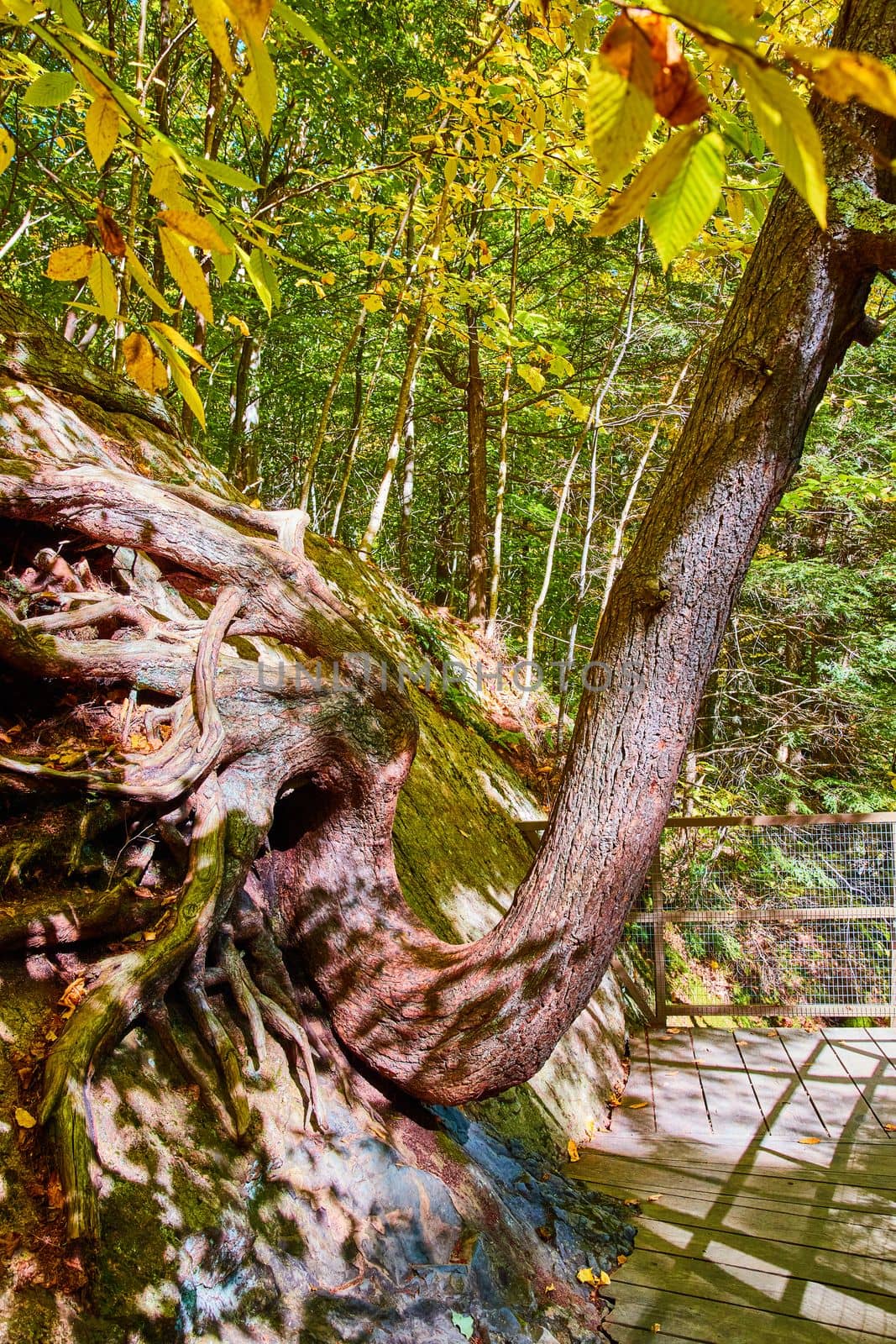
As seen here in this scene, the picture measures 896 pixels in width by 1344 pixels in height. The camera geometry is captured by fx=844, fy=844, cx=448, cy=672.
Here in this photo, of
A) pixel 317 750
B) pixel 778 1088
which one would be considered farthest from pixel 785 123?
pixel 778 1088

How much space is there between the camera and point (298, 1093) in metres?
2.77

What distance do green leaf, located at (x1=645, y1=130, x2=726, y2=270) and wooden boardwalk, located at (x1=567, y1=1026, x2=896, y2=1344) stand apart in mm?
3349

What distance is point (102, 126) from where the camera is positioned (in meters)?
1.17

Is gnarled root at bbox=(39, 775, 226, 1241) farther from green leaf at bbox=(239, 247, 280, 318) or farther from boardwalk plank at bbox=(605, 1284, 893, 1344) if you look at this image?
boardwalk plank at bbox=(605, 1284, 893, 1344)

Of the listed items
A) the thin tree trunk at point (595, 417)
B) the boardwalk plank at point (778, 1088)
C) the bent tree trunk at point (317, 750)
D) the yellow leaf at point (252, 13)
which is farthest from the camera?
the thin tree trunk at point (595, 417)

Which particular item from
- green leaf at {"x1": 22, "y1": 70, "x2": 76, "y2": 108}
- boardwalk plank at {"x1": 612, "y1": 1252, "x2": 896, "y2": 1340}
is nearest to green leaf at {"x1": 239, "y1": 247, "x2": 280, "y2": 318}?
green leaf at {"x1": 22, "y1": 70, "x2": 76, "y2": 108}

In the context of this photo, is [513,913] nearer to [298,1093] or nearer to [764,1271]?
[298,1093]

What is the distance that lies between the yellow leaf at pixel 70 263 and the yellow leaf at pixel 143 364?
0.12m

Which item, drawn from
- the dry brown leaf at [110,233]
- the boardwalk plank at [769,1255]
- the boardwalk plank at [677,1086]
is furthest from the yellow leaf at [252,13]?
the boardwalk plank at [677,1086]

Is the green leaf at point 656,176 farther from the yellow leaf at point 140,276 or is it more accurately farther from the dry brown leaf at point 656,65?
the yellow leaf at point 140,276

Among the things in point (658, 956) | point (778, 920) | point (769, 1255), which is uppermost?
point (778, 920)

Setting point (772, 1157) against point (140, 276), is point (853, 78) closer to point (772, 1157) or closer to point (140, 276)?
point (140, 276)

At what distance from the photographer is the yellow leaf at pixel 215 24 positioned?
93cm

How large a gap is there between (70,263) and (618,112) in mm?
927
